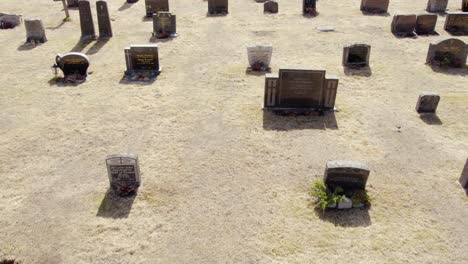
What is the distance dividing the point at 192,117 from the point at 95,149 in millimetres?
3368

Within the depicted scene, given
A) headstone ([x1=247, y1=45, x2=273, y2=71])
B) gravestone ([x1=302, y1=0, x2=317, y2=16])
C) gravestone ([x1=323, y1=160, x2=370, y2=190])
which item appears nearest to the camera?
gravestone ([x1=323, y1=160, x2=370, y2=190])

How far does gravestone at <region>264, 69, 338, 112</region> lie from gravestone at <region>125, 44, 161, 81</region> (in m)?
5.44

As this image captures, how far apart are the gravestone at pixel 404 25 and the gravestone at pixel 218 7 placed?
9.93 m

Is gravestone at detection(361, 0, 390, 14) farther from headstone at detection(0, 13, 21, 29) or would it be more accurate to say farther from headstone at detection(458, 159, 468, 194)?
headstone at detection(0, 13, 21, 29)

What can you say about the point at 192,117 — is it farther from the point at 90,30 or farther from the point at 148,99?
the point at 90,30

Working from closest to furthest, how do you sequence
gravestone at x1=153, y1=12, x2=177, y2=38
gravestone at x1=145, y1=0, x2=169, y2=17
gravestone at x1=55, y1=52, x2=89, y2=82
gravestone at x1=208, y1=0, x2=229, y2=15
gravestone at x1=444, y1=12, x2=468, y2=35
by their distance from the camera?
gravestone at x1=55, y1=52, x2=89, y2=82 → gravestone at x1=153, y1=12, x2=177, y2=38 → gravestone at x1=444, y1=12, x2=468, y2=35 → gravestone at x1=145, y1=0, x2=169, y2=17 → gravestone at x1=208, y1=0, x2=229, y2=15

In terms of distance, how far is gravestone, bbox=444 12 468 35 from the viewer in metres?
21.2

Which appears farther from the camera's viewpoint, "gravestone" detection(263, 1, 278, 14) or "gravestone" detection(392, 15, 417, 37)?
"gravestone" detection(263, 1, 278, 14)

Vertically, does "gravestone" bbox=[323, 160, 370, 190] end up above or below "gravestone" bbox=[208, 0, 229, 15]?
below

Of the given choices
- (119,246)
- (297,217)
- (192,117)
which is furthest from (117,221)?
(192,117)

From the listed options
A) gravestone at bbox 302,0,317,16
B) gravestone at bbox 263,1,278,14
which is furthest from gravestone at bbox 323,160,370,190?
gravestone at bbox 263,1,278,14

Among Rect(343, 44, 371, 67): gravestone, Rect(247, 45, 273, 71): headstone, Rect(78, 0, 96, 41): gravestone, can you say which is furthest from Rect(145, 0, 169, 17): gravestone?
Rect(343, 44, 371, 67): gravestone

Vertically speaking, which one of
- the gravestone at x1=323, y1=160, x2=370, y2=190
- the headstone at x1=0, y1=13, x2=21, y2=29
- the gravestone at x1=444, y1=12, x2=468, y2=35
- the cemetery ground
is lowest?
the cemetery ground

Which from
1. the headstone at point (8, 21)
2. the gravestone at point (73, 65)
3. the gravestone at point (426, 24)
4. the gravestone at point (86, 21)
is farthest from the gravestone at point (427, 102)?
the headstone at point (8, 21)
